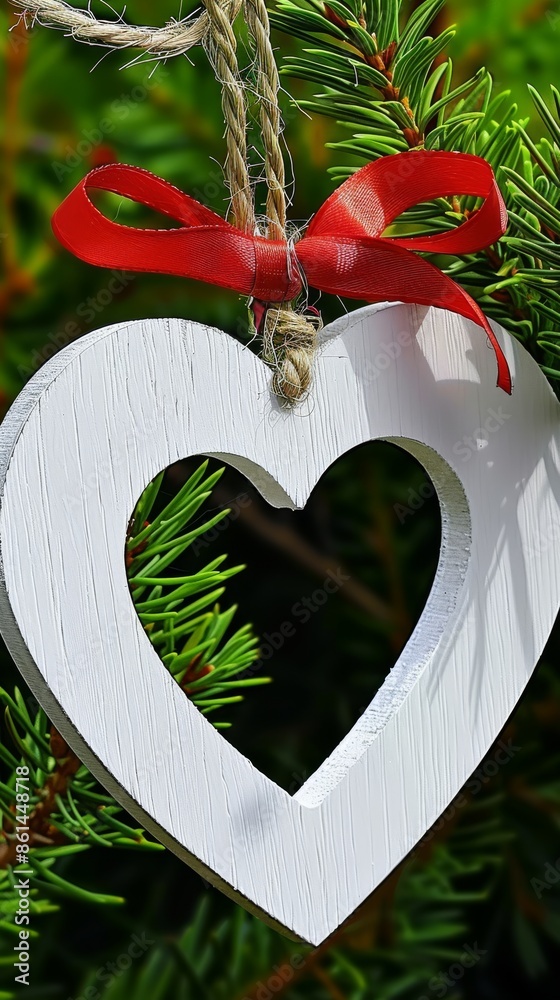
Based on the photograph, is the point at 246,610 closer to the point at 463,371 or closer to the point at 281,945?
the point at 281,945

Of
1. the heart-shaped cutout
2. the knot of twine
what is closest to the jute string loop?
the knot of twine

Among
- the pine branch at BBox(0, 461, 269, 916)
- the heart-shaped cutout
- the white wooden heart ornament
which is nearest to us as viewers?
the white wooden heart ornament

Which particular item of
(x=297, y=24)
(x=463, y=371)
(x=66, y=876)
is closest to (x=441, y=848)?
(x=66, y=876)

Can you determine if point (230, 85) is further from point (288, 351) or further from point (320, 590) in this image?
point (320, 590)

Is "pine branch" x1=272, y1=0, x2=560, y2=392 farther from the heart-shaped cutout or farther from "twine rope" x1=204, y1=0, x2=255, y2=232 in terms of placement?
the heart-shaped cutout

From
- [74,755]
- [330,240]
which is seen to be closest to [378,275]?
[330,240]

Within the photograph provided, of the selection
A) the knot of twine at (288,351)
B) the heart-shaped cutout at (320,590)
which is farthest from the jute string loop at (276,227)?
the heart-shaped cutout at (320,590)
